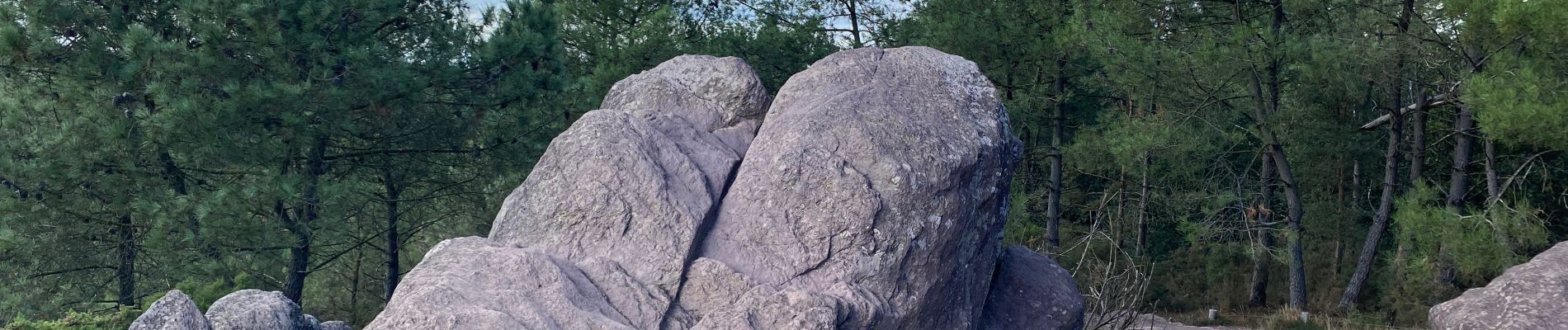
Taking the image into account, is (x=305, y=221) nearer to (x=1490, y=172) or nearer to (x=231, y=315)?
(x=231, y=315)

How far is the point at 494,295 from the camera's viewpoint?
6.17 metres

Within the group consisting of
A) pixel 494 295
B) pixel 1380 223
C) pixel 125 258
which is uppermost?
pixel 494 295

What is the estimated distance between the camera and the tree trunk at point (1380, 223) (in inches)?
650

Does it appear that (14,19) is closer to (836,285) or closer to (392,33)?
(392,33)

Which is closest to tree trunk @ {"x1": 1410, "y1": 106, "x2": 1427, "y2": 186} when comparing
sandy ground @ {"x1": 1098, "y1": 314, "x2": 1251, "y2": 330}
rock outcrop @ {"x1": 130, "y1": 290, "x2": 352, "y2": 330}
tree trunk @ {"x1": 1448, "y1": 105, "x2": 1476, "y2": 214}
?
tree trunk @ {"x1": 1448, "y1": 105, "x2": 1476, "y2": 214}

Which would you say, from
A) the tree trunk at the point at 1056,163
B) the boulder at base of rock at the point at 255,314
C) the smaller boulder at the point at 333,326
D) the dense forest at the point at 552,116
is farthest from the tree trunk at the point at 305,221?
the tree trunk at the point at 1056,163

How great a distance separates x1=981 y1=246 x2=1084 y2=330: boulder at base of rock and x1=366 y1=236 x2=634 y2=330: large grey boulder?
3.84 m

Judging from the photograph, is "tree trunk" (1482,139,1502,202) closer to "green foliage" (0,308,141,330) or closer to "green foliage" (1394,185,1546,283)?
"green foliage" (1394,185,1546,283)

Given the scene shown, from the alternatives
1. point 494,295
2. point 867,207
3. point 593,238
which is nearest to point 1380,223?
point 867,207

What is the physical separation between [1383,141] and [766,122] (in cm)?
1577

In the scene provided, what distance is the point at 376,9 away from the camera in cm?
1362

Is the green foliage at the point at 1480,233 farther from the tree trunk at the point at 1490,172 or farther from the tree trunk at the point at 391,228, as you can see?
the tree trunk at the point at 391,228

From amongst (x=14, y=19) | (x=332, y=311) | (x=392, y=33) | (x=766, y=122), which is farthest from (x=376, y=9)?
(x=766, y=122)

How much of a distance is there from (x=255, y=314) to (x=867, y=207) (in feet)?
12.5
